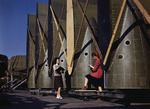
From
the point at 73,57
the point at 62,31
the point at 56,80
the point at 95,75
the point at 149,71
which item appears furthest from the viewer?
the point at 62,31

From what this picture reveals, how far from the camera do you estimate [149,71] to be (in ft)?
24.5

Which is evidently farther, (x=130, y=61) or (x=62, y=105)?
(x=130, y=61)

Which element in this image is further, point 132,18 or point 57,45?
point 57,45

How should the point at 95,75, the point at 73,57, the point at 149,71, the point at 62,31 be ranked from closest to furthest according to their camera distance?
the point at 149,71, the point at 95,75, the point at 73,57, the point at 62,31

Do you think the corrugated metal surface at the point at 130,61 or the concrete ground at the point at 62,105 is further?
the corrugated metal surface at the point at 130,61

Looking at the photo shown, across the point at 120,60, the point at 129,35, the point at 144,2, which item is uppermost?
the point at 144,2

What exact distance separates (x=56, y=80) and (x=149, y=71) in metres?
4.25

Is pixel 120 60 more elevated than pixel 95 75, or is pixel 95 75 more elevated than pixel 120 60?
pixel 120 60

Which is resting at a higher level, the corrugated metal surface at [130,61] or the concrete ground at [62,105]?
the corrugated metal surface at [130,61]

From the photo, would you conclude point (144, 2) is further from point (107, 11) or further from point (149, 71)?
point (149, 71)

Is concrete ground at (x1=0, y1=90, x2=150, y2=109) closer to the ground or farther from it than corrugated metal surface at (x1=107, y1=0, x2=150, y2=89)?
closer to the ground

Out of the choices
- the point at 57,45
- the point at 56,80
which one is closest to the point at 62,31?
the point at 57,45

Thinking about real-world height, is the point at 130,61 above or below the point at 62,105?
above

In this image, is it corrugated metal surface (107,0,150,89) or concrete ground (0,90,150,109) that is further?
corrugated metal surface (107,0,150,89)
